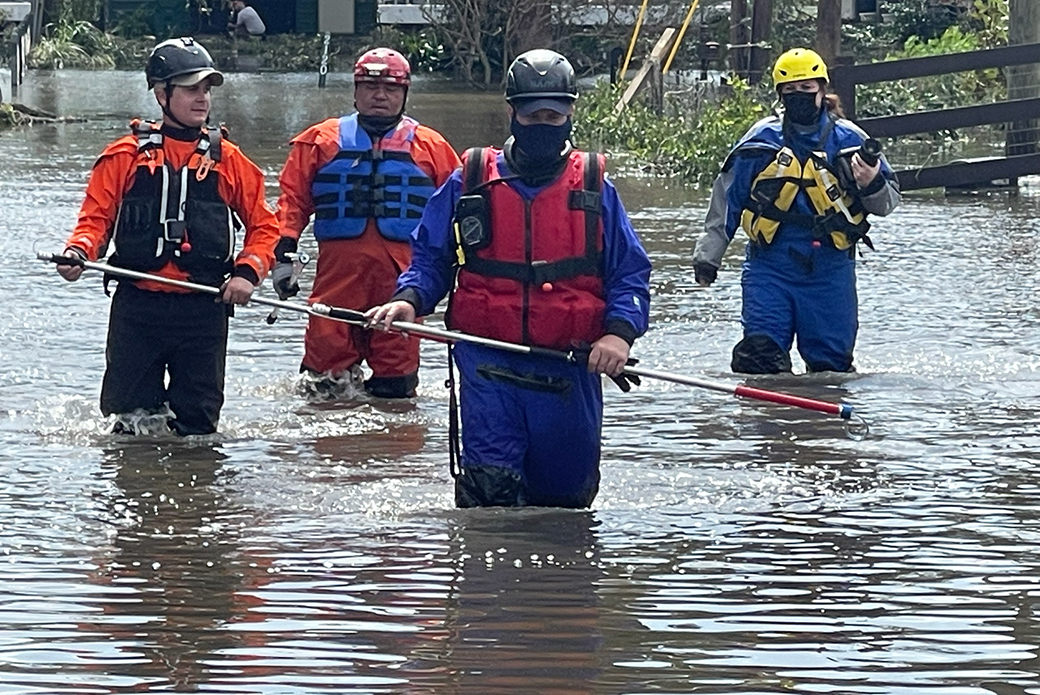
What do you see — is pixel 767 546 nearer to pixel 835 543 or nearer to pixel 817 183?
pixel 835 543

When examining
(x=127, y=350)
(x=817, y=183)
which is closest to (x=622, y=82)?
(x=817, y=183)

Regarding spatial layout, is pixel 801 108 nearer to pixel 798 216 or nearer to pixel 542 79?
pixel 798 216

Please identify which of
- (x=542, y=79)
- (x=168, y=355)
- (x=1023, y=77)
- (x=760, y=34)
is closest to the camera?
(x=542, y=79)

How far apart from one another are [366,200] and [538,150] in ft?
9.84

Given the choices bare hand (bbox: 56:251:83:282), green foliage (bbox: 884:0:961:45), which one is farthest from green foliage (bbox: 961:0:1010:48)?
bare hand (bbox: 56:251:83:282)

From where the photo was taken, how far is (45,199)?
1834cm

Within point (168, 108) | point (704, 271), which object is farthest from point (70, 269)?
point (704, 271)

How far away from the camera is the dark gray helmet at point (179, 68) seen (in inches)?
352

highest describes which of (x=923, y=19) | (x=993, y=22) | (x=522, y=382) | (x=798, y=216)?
(x=923, y=19)

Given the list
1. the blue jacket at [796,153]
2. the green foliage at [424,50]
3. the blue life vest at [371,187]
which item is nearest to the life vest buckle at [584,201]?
the blue life vest at [371,187]

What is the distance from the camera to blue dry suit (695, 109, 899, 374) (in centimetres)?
1066

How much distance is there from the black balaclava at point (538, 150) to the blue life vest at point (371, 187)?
9.38 ft

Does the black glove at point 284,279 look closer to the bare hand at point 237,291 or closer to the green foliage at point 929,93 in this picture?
the bare hand at point 237,291

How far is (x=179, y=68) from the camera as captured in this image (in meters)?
8.95
